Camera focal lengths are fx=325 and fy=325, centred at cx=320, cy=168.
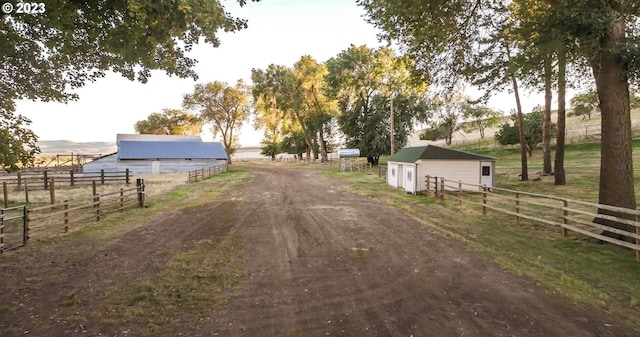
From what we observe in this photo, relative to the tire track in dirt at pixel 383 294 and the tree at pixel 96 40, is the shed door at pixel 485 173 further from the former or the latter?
the tree at pixel 96 40

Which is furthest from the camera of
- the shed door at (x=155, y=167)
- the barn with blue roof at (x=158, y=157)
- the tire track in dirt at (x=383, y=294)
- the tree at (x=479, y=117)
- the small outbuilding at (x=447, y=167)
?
the tree at (x=479, y=117)

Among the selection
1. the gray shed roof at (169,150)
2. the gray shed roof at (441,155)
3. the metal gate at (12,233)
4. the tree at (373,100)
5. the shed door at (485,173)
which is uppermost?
the tree at (373,100)

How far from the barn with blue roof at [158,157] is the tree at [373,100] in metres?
19.3

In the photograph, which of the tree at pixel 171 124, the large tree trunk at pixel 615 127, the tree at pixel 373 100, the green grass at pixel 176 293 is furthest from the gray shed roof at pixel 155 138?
the large tree trunk at pixel 615 127

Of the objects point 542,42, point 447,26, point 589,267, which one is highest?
point 447,26

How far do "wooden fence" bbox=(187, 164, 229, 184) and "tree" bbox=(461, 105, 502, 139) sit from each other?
51.3 m

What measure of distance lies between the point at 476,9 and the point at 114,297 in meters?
13.7

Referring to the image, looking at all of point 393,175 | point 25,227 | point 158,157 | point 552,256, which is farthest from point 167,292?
point 158,157

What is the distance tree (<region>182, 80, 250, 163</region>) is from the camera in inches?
2359

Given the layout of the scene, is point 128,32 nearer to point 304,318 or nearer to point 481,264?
point 304,318

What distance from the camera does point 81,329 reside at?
458cm

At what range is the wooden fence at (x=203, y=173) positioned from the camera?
98.6 ft

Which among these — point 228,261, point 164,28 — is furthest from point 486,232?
point 164,28

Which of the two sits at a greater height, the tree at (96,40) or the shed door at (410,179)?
the tree at (96,40)
